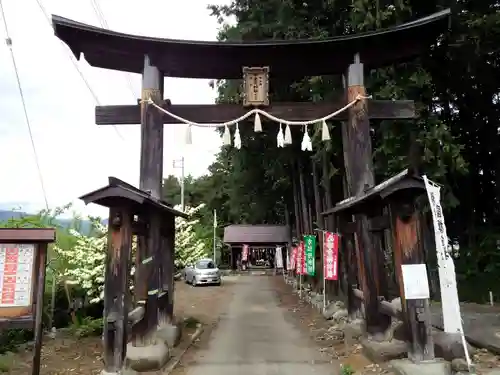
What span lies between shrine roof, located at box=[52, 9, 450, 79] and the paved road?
584cm

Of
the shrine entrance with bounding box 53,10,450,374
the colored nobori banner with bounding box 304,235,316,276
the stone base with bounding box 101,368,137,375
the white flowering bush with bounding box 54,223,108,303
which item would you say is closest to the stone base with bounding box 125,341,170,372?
the stone base with bounding box 101,368,137,375

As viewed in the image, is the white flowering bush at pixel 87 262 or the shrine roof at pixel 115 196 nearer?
the shrine roof at pixel 115 196

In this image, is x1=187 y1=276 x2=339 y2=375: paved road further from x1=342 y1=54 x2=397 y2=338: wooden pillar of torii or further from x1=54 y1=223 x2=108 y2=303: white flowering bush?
x1=54 y1=223 x2=108 y2=303: white flowering bush

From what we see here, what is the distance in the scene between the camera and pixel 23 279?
5914 millimetres

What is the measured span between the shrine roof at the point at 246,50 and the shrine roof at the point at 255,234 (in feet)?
95.4

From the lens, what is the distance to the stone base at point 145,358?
687cm

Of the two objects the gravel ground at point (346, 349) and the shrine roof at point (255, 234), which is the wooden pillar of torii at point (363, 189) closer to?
the gravel ground at point (346, 349)

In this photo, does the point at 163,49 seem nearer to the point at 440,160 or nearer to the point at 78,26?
the point at 78,26

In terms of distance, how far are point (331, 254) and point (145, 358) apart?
623 cm

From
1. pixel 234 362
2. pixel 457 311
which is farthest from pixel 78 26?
pixel 457 311

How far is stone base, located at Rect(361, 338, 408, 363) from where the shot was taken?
22.8 ft

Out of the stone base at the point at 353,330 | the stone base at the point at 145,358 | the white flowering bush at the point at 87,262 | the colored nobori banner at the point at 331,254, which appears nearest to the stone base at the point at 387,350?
the stone base at the point at 353,330

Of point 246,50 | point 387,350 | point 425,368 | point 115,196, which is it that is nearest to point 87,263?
point 115,196

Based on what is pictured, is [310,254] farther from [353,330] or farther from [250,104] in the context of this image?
[250,104]
